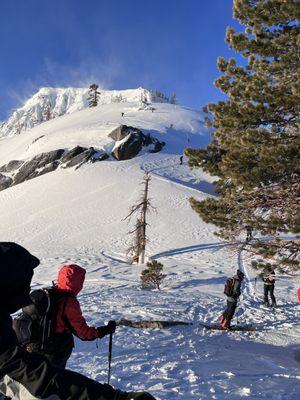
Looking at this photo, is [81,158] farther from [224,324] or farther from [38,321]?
[38,321]

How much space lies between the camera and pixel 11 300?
8.79 feet

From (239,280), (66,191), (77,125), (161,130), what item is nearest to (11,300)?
(239,280)

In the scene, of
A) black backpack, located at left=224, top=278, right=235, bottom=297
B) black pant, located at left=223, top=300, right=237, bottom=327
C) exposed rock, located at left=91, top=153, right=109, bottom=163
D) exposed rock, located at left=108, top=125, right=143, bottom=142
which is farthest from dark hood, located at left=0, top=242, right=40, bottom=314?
exposed rock, located at left=108, top=125, right=143, bottom=142

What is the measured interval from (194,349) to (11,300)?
835 centimetres

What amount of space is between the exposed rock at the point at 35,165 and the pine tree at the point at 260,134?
202 ft

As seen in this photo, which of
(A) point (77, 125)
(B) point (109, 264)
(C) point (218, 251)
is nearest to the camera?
(B) point (109, 264)

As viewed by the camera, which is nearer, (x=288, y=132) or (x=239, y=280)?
(x=288, y=132)

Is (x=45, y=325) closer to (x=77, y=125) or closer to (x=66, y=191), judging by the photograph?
(x=66, y=191)

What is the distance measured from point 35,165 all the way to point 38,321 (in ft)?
228

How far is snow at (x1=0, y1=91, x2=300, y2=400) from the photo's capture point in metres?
8.14

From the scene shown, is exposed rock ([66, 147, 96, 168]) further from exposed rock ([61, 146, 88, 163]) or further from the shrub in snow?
the shrub in snow

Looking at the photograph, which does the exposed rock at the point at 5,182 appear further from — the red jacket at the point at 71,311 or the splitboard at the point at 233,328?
the red jacket at the point at 71,311

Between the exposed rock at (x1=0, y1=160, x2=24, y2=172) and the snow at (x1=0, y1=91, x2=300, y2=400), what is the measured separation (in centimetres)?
379

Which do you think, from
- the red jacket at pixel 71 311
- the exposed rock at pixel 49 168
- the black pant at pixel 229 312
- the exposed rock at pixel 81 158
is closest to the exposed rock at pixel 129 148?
the exposed rock at pixel 81 158
